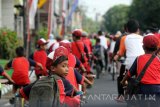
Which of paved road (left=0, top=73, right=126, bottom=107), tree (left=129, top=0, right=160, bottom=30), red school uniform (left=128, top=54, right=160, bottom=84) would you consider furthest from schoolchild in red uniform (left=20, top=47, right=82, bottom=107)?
tree (left=129, top=0, right=160, bottom=30)

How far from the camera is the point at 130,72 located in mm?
7652

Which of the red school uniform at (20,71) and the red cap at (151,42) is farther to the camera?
the red school uniform at (20,71)

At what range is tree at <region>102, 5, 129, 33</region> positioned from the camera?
148425 millimetres

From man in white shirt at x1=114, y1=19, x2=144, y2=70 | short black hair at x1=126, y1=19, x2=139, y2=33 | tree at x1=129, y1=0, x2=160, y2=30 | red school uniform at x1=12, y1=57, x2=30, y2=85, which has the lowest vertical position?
tree at x1=129, y1=0, x2=160, y2=30

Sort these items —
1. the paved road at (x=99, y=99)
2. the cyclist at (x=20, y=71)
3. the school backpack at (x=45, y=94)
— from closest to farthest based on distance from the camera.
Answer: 1. the school backpack at (x=45, y=94)
2. the paved road at (x=99, y=99)
3. the cyclist at (x=20, y=71)

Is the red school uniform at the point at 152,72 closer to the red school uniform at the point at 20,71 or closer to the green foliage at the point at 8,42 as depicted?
the red school uniform at the point at 20,71

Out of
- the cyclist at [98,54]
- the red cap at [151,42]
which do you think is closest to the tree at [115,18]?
the cyclist at [98,54]

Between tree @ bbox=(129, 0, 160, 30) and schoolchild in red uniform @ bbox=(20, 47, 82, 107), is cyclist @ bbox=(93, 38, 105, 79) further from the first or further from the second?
tree @ bbox=(129, 0, 160, 30)

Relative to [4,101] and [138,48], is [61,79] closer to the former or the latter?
[138,48]

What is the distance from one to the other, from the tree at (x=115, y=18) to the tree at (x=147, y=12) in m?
59.5

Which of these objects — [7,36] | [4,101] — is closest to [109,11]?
[7,36]

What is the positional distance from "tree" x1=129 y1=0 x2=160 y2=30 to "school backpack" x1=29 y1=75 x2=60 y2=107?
70155mm

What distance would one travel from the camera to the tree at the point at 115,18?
148425mm

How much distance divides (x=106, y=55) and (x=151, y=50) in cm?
1628
